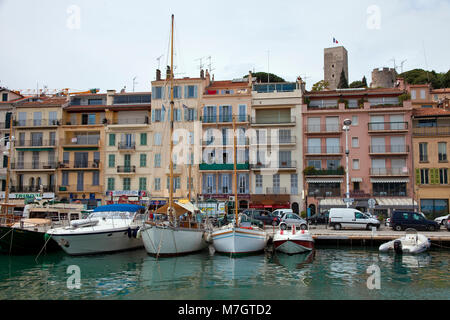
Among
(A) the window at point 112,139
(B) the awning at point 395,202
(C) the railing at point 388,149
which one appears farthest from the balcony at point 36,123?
(B) the awning at point 395,202

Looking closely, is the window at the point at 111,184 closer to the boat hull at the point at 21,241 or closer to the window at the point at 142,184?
the window at the point at 142,184

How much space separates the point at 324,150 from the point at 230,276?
1290 inches

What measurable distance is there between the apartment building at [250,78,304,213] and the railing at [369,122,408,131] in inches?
334

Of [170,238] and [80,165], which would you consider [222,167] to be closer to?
[80,165]

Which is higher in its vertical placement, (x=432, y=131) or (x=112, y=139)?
(x=432, y=131)

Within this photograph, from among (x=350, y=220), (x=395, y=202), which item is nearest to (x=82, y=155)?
(x=350, y=220)

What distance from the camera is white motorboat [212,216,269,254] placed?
26.2 metres

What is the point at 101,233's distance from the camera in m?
27.5

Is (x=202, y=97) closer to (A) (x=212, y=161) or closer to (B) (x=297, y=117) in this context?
(A) (x=212, y=161)

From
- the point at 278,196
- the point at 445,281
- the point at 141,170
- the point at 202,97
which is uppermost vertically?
the point at 202,97

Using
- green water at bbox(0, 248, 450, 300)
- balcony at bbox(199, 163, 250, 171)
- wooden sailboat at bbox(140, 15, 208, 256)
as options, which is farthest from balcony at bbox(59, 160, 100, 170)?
wooden sailboat at bbox(140, 15, 208, 256)
